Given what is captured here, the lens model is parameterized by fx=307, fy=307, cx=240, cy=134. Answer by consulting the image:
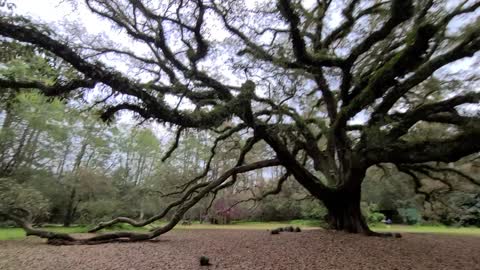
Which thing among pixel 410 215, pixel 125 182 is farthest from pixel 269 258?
pixel 410 215

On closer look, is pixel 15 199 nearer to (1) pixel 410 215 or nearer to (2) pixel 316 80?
(2) pixel 316 80

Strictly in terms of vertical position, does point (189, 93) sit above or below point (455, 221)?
above

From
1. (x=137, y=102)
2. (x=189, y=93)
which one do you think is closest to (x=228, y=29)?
(x=189, y=93)

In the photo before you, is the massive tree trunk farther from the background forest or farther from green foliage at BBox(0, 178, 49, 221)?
green foliage at BBox(0, 178, 49, 221)

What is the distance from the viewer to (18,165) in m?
17.1

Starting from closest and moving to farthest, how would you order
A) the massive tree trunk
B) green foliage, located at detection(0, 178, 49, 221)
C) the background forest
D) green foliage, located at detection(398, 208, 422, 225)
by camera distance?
the massive tree trunk < green foliage, located at detection(0, 178, 49, 221) < the background forest < green foliage, located at detection(398, 208, 422, 225)

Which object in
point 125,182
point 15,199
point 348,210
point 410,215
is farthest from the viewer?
point 125,182

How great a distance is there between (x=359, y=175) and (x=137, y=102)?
5986mm

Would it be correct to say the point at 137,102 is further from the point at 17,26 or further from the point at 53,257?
the point at 53,257

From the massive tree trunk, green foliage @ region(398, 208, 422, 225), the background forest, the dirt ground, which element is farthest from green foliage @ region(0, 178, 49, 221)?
green foliage @ region(398, 208, 422, 225)

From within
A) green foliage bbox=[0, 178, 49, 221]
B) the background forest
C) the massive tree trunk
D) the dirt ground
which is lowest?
the dirt ground

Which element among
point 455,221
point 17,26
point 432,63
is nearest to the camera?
point 17,26

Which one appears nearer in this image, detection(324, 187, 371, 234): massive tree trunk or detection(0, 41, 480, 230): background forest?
detection(324, 187, 371, 234): massive tree trunk

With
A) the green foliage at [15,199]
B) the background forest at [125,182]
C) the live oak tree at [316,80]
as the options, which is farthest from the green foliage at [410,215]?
the green foliage at [15,199]
